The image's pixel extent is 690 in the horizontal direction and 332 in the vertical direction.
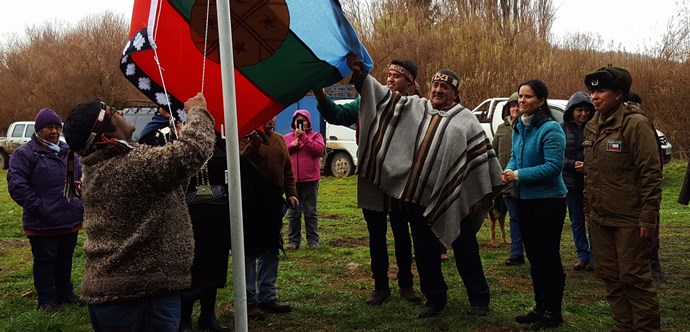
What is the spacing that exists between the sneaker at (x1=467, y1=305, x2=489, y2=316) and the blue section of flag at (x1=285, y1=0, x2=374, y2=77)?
230cm

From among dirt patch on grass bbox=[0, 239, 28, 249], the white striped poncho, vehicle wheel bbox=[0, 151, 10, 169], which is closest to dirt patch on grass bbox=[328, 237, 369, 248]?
the white striped poncho

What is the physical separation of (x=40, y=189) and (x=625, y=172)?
→ 16.0ft

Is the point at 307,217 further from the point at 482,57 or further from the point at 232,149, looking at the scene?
the point at 482,57

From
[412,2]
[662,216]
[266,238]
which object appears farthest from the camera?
[412,2]

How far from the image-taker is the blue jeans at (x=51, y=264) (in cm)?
601

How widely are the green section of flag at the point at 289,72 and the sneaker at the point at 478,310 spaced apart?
2338 millimetres

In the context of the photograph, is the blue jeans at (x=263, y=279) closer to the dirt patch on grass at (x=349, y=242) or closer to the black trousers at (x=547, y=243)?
the black trousers at (x=547, y=243)

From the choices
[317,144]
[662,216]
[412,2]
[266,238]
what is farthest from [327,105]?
[412,2]

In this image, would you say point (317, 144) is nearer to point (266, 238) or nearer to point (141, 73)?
point (266, 238)

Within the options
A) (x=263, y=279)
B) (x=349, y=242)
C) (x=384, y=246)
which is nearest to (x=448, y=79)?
(x=384, y=246)

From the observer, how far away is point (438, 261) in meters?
5.53

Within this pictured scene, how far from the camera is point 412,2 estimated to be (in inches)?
1158

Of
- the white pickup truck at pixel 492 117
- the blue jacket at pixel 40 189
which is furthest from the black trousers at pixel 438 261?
the white pickup truck at pixel 492 117

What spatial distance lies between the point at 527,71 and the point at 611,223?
2024 cm
